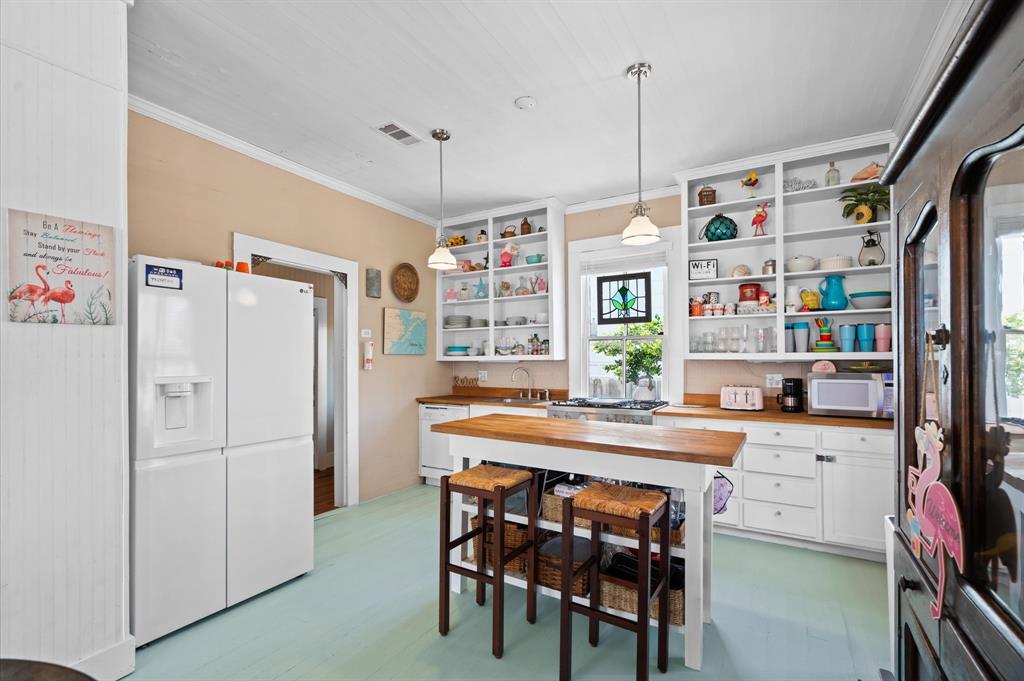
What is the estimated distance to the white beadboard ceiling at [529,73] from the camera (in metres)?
2.27

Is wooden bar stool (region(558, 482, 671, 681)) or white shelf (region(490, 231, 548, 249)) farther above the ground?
white shelf (region(490, 231, 548, 249))

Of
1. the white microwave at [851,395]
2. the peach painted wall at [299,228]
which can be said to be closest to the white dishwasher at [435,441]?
the peach painted wall at [299,228]

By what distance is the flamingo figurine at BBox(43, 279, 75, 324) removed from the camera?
1919 millimetres

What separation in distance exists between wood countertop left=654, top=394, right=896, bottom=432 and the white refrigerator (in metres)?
2.66

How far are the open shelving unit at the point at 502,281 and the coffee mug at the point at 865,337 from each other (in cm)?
243

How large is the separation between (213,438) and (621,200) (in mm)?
3869

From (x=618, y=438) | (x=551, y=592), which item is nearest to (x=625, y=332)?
(x=618, y=438)

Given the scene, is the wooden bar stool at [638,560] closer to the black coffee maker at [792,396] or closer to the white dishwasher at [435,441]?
the black coffee maker at [792,396]

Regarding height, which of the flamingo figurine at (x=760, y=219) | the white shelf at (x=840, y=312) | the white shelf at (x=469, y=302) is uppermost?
the flamingo figurine at (x=760, y=219)

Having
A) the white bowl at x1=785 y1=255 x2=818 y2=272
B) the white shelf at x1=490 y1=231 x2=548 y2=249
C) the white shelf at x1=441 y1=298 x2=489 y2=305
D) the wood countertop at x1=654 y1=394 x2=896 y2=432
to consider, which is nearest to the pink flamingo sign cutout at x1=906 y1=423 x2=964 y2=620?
the wood countertop at x1=654 y1=394 x2=896 y2=432

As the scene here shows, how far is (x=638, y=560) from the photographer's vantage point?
6.73 feet

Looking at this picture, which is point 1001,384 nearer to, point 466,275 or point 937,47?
point 937,47

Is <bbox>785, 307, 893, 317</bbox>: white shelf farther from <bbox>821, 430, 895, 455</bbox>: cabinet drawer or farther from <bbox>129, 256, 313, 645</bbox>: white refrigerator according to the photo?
<bbox>129, 256, 313, 645</bbox>: white refrigerator

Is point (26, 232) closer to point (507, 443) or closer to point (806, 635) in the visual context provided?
point (507, 443)
